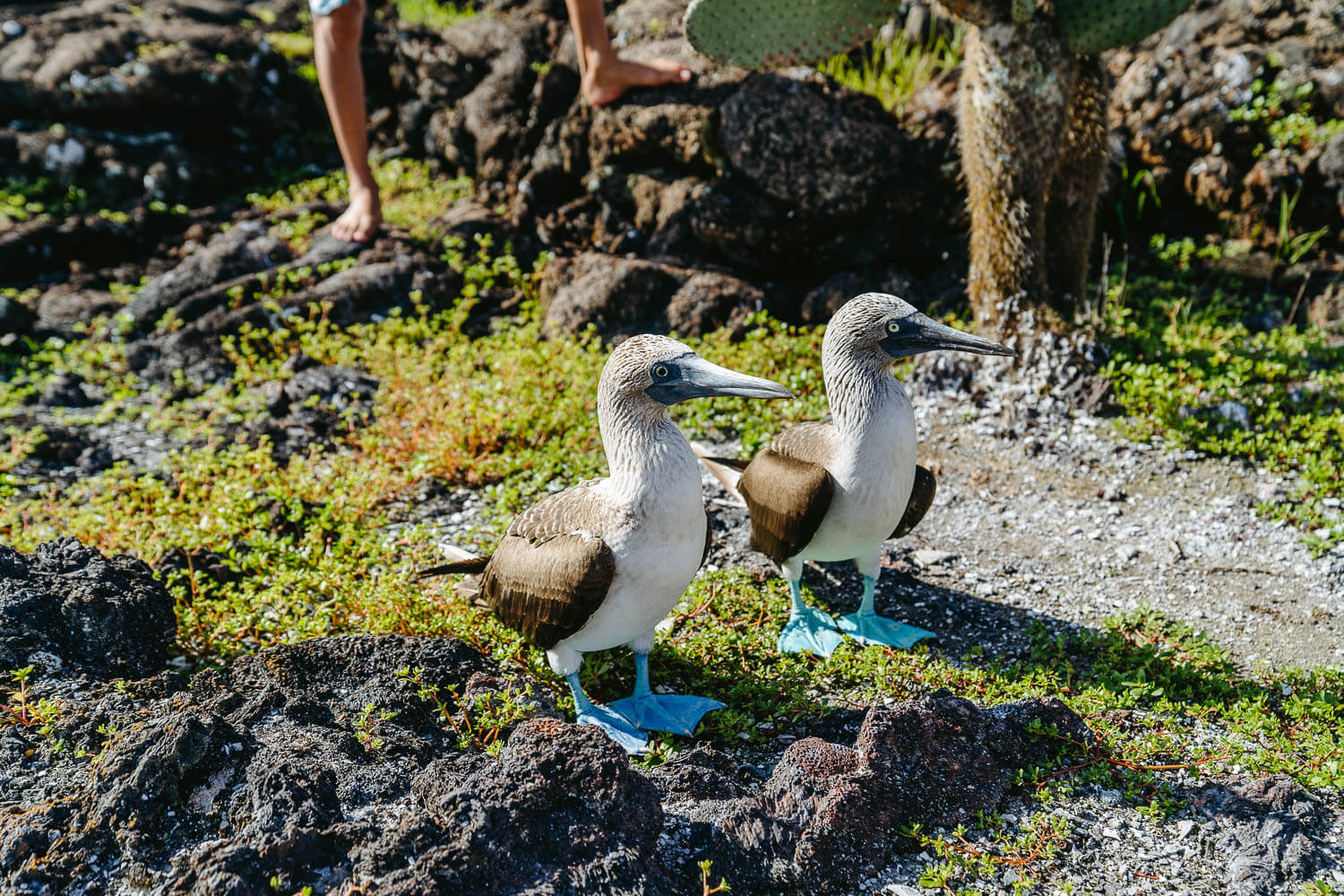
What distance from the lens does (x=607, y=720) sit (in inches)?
134

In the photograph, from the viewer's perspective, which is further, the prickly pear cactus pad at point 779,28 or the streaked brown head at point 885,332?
the prickly pear cactus pad at point 779,28

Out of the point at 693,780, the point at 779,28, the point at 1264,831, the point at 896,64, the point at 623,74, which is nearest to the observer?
the point at 1264,831

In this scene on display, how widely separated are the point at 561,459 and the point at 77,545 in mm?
2263

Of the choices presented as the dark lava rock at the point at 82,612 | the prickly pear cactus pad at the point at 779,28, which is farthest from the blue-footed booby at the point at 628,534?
the prickly pear cactus pad at the point at 779,28

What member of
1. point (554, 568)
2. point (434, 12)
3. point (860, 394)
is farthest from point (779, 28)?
point (434, 12)

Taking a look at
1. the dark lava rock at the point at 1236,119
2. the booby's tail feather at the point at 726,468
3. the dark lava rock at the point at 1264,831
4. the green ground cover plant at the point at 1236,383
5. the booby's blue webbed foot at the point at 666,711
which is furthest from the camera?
the dark lava rock at the point at 1236,119

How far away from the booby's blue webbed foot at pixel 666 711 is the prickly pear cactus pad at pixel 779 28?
400cm

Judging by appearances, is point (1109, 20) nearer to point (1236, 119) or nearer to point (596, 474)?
point (1236, 119)

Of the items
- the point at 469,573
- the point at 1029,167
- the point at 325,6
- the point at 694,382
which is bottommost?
the point at 469,573

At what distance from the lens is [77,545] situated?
3.86 metres

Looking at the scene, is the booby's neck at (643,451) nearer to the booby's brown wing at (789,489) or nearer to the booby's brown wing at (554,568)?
the booby's brown wing at (554,568)

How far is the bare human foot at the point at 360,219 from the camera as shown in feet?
23.6

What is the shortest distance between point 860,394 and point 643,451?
92 cm

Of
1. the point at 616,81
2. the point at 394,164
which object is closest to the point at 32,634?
the point at 616,81
